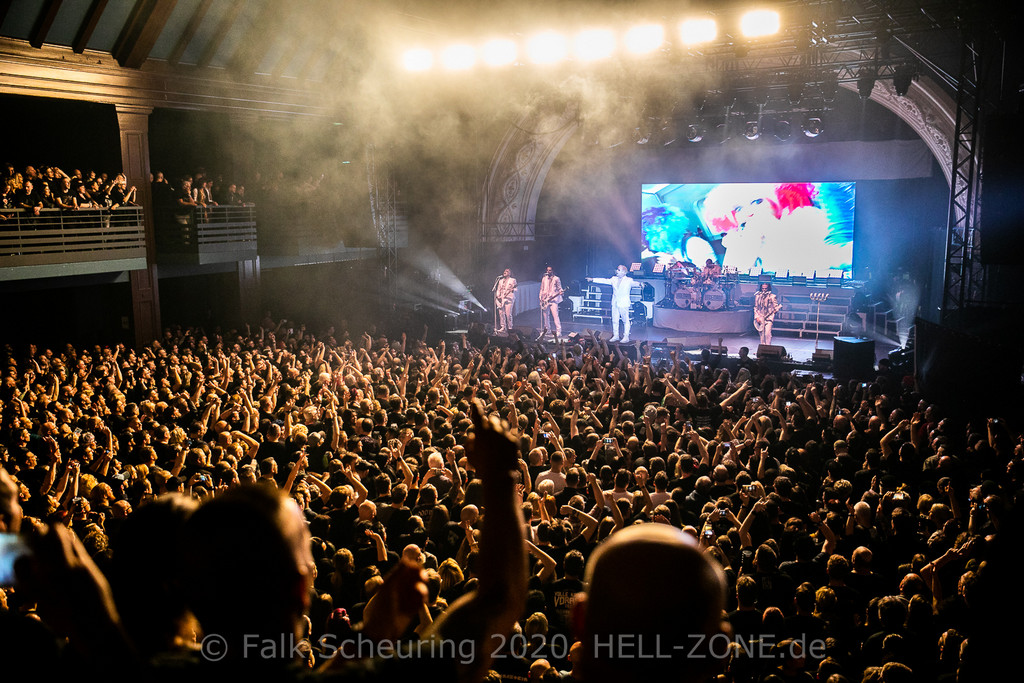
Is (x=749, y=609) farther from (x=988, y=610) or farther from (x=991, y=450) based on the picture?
(x=991, y=450)

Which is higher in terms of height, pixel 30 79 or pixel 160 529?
pixel 30 79

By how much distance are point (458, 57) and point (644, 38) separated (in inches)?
176

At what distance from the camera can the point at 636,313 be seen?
2247cm

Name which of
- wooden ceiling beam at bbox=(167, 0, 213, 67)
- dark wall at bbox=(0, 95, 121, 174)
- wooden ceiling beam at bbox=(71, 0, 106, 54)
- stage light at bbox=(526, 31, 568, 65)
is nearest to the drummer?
stage light at bbox=(526, 31, 568, 65)

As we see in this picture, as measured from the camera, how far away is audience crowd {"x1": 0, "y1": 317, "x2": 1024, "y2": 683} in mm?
1873

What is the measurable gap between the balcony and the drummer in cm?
1453

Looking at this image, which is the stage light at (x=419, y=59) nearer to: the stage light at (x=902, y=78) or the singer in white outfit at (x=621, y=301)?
the singer in white outfit at (x=621, y=301)

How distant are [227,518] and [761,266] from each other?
23.4 meters

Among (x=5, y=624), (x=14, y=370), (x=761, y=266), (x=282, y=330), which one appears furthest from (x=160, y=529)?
(x=761, y=266)

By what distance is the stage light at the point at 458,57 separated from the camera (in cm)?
1697

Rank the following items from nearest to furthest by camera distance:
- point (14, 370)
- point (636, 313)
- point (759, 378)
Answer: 1. point (14, 370)
2. point (759, 378)
3. point (636, 313)

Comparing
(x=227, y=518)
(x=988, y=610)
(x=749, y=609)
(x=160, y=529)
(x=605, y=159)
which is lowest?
(x=749, y=609)

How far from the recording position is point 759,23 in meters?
13.5

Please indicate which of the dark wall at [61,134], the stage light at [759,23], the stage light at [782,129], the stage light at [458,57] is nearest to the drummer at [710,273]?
the stage light at [782,129]
